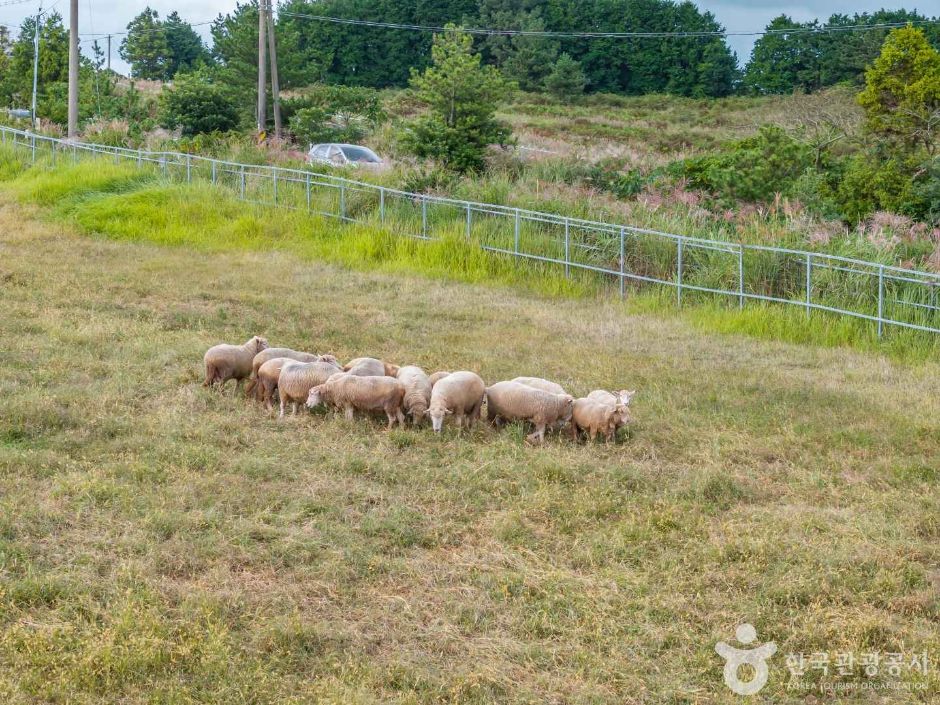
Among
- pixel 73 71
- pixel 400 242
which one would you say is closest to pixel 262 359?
pixel 400 242

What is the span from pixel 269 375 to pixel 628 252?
29.1 ft

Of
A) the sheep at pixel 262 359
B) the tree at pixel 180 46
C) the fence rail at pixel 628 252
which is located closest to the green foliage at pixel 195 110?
the fence rail at pixel 628 252

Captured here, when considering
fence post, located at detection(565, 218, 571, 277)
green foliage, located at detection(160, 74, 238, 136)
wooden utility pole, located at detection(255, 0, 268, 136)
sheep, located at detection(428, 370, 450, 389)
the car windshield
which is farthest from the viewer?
wooden utility pole, located at detection(255, 0, 268, 136)

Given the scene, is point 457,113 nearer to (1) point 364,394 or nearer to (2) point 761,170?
(2) point 761,170

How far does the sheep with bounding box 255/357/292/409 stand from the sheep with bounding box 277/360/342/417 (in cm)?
18

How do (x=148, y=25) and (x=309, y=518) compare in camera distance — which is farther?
(x=148, y=25)

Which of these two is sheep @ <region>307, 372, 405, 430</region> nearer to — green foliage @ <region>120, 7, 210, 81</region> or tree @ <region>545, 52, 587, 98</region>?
tree @ <region>545, 52, 587, 98</region>

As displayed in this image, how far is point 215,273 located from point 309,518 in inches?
432

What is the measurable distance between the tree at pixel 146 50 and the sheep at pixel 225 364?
82.2 metres

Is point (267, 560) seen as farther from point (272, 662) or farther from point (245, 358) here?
point (245, 358)

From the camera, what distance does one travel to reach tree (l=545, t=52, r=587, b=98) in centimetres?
7411

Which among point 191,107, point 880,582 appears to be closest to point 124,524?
point 880,582

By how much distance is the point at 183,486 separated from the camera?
805cm

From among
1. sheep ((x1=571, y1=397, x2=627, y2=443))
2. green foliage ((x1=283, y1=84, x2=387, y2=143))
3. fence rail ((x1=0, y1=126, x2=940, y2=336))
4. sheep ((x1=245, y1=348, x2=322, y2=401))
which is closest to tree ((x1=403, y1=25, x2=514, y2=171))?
fence rail ((x1=0, y1=126, x2=940, y2=336))
